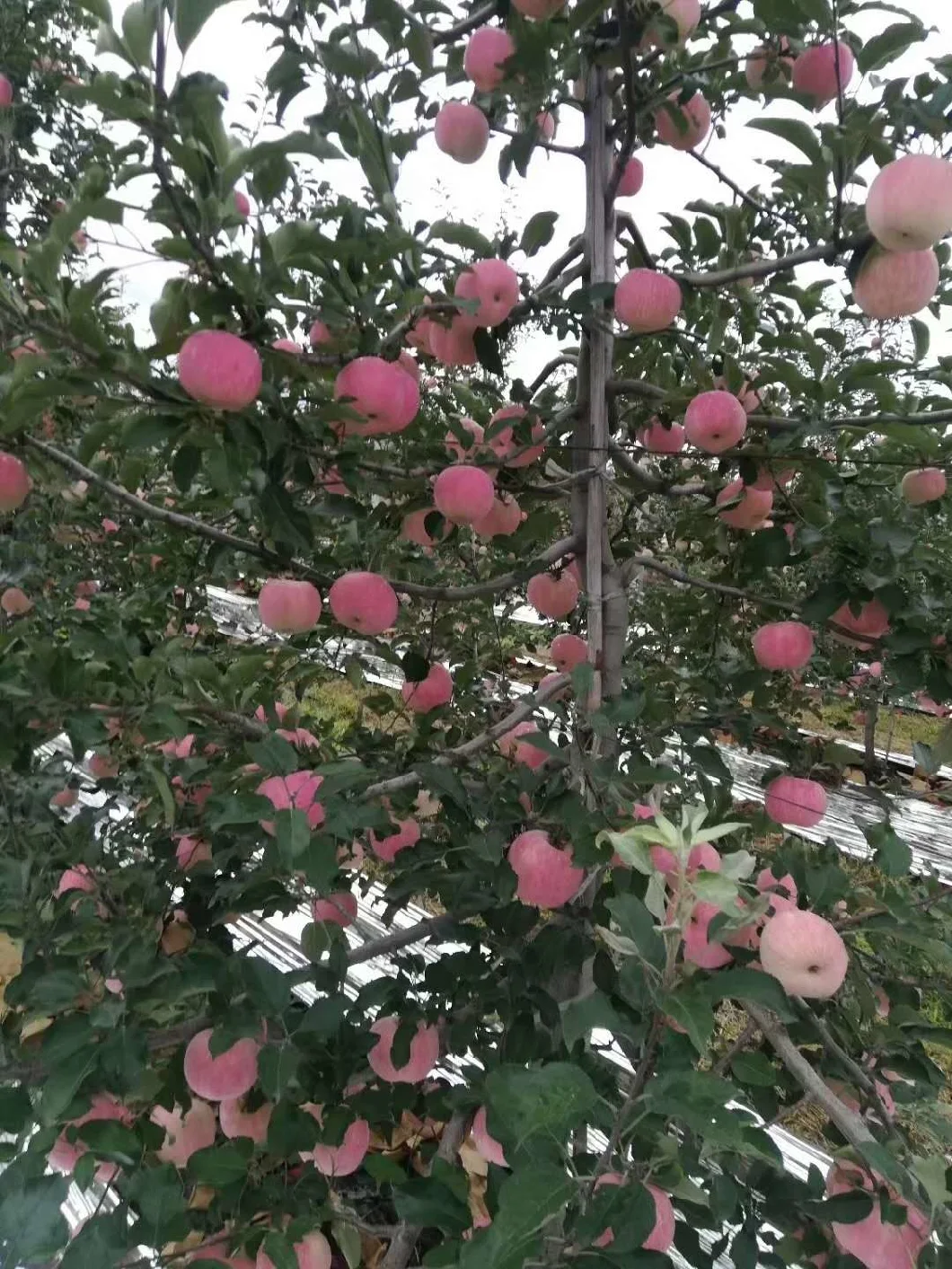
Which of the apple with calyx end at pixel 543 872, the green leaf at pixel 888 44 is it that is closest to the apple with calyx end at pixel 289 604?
the apple with calyx end at pixel 543 872

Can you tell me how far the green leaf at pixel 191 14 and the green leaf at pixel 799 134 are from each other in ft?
1.80

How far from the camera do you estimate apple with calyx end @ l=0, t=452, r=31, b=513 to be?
886 millimetres

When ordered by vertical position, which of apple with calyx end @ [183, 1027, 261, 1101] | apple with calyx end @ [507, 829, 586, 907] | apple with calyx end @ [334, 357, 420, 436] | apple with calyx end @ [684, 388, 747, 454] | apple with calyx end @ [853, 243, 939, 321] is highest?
apple with calyx end @ [853, 243, 939, 321]

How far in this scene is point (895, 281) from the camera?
2.68ft

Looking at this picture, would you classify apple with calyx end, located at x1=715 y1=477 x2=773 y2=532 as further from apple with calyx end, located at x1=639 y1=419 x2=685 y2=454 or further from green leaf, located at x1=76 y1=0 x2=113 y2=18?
green leaf, located at x1=76 y1=0 x2=113 y2=18

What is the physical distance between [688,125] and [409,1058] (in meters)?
1.17

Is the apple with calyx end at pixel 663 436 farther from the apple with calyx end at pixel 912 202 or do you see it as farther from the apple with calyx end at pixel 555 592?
the apple with calyx end at pixel 912 202

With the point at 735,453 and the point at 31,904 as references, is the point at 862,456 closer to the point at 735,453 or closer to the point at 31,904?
the point at 735,453

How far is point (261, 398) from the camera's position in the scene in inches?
28.3

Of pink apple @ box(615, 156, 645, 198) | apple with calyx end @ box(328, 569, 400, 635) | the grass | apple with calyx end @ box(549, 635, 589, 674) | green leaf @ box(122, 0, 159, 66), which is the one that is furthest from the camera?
the grass

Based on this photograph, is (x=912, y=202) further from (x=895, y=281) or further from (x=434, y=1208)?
(x=434, y=1208)

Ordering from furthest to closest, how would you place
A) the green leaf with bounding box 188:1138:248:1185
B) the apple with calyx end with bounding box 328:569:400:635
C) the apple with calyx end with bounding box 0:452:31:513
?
the apple with calyx end with bounding box 328:569:400:635 < the apple with calyx end with bounding box 0:452:31:513 < the green leaf with bounding box 188:1138:248:1185

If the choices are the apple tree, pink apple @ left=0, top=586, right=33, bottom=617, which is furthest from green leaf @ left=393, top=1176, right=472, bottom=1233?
pink apple @ left=0, top=586, right=33, bottom=617

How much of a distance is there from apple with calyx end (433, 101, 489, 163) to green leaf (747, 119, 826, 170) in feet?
1.52
